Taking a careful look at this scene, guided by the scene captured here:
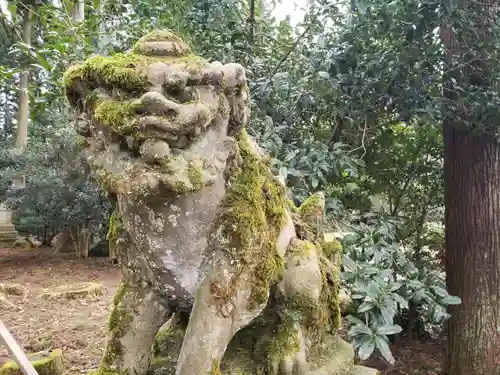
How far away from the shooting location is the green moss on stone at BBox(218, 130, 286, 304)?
131cm

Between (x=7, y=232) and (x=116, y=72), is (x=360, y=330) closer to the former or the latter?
(x=116, y=72)

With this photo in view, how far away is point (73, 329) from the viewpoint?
3.64 meters

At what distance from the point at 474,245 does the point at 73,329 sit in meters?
2.80

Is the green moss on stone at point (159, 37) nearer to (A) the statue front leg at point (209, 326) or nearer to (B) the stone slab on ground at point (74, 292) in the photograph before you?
(A) the statue front leg at point (209, 326)

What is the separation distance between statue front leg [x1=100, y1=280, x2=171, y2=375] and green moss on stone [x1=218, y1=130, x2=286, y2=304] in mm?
284

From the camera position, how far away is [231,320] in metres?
1.32

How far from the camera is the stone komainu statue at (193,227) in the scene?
3.75 ft

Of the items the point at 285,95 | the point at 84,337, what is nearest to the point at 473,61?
the point at 285,95

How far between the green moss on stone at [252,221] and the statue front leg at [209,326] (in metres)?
0.05

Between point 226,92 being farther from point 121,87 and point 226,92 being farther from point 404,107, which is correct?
point 404,107

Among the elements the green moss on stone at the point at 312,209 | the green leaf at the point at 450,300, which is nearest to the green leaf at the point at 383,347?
the green moss on stone at the point at 312,209

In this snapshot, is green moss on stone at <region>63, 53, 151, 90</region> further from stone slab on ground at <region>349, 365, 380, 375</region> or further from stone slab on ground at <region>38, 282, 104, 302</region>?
stone slab on ground at <region>38, 282, 104, 302</region>

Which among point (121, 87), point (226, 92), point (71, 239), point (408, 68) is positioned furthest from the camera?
point (71, 239)

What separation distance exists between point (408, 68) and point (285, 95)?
0.64m
